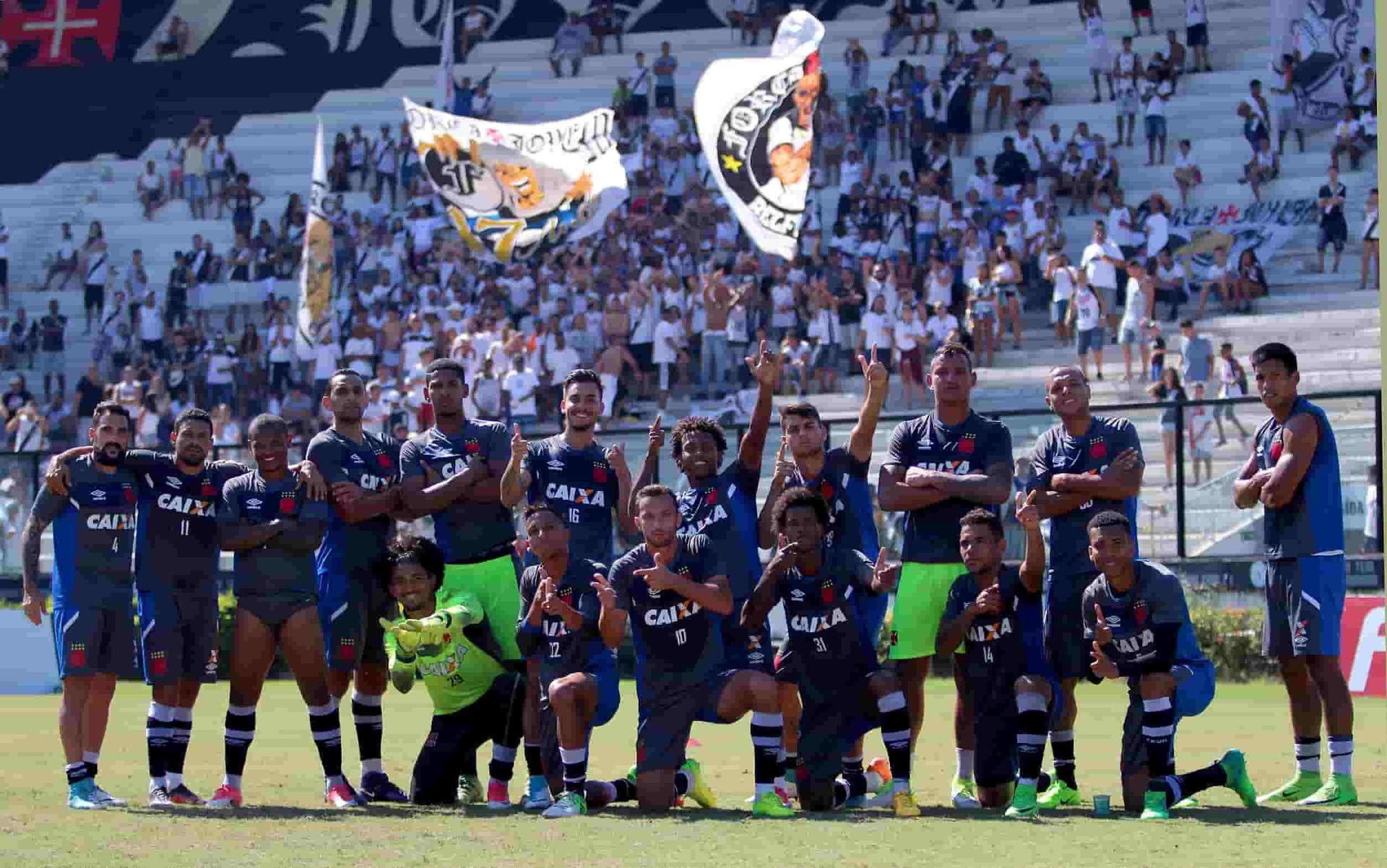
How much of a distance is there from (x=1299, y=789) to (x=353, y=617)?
497 cm

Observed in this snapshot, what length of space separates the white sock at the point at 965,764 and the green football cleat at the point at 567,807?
189cm

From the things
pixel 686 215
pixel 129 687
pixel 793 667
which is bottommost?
pixel 129 687

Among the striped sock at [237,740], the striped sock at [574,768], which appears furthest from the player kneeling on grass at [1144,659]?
the striped sock at [237,740]

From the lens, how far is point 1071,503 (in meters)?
10.0

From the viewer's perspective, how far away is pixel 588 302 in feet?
96.1

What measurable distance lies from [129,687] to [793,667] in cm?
1126

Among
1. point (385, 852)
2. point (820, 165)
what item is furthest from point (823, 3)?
→ point (385, 852)

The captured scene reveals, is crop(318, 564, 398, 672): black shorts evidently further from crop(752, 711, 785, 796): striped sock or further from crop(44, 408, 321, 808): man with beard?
crop(752, 711, 785, 796): striped sock

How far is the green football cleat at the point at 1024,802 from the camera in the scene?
30.2 feet

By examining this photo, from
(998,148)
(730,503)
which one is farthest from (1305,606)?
(998,148)

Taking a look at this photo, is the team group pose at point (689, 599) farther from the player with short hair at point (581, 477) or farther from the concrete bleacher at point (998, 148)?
the concrete bleacher at point (998, 148)

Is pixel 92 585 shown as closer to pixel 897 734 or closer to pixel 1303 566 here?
pixel 897 734

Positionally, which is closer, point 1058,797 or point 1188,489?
point 1058,797

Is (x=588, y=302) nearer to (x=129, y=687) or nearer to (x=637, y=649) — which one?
(x=129, y=687)
